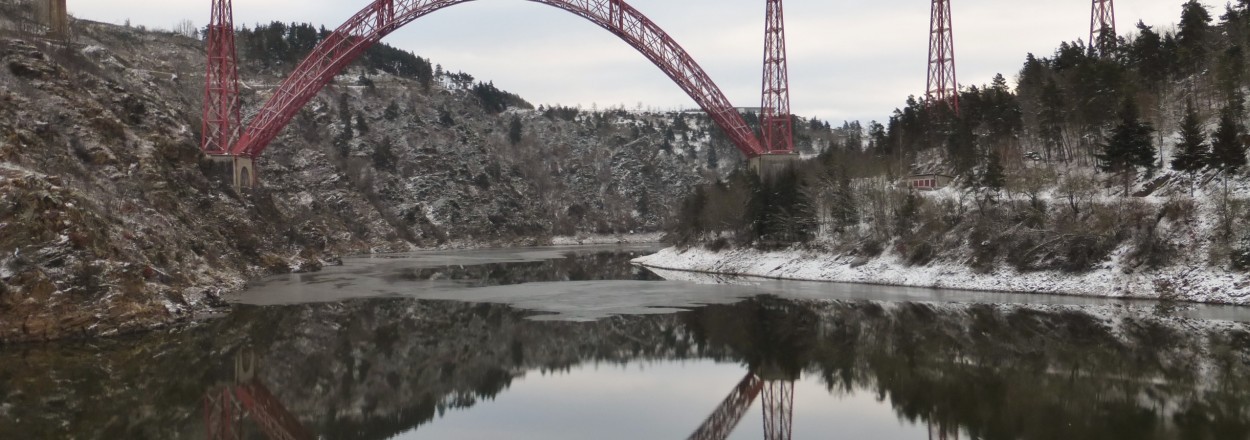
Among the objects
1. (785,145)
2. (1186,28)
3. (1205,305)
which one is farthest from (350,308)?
(1186,28)

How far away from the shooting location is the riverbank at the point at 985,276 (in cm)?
2512

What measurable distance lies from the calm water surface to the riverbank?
153cm

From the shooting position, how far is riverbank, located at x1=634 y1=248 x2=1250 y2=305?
989 inches

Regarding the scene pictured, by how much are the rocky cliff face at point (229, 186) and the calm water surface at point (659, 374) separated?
263 cm

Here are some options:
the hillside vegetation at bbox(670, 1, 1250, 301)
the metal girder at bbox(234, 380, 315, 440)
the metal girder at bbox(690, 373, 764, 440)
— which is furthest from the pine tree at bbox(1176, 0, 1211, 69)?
the metal girder at bbox(234, 380, 315, 440)

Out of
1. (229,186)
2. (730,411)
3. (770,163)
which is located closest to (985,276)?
(770,163)

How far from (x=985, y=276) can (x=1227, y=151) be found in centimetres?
907

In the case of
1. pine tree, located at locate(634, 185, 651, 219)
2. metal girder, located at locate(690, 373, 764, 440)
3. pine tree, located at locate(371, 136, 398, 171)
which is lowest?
metal girder, located at locate(690, 373, 764, 440)

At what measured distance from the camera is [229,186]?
46.6 m

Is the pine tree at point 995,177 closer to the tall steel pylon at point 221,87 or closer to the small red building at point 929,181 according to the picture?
the small red building at point 929,181

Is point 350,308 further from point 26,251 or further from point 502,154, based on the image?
point 502,154

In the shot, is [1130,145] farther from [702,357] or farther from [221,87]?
[221,87]

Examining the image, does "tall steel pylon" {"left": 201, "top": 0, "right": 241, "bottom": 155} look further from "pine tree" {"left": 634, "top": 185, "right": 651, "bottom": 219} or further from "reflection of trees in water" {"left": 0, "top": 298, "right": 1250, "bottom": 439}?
"pine tree" {"left": 634, "top": 185, "right": 651, "bottom": 219}

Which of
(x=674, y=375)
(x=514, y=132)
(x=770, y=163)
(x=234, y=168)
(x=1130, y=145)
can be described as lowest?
(x=674, y=375)
